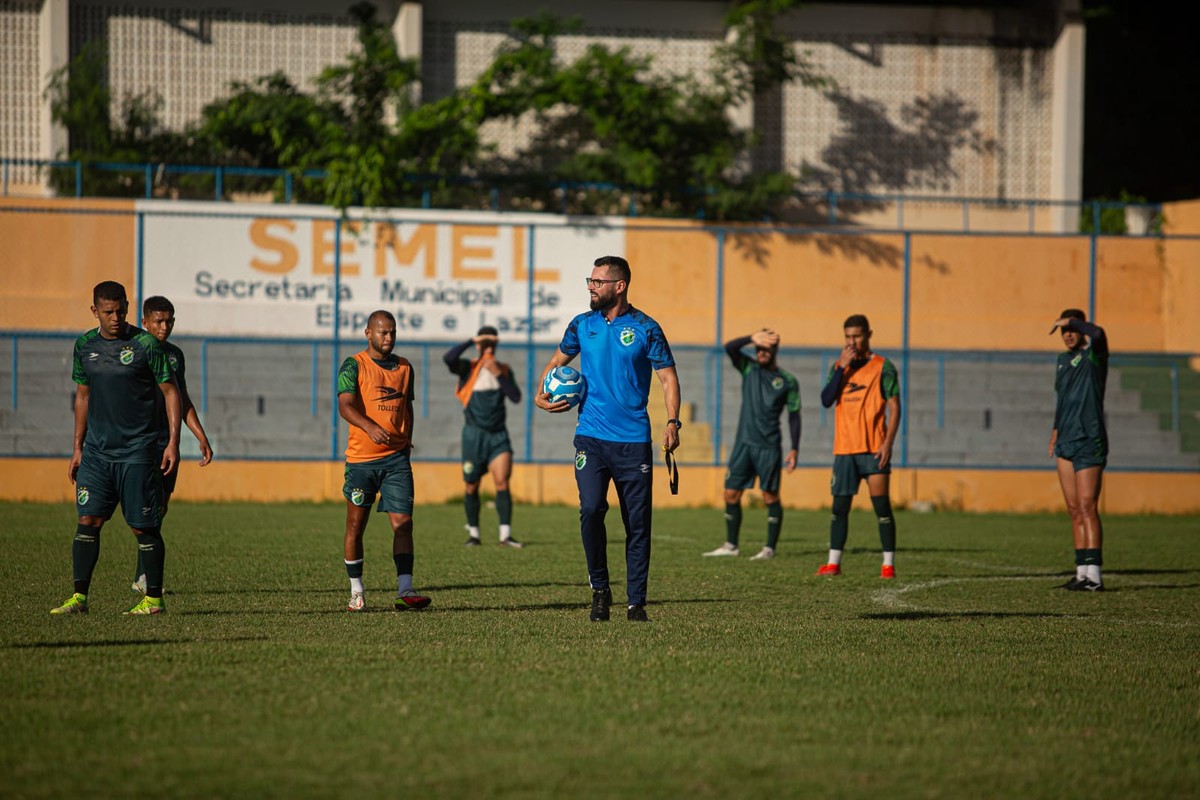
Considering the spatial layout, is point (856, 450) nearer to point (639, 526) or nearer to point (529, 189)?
point (639, 526)

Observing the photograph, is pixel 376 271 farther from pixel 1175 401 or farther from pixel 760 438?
pixel 1175 401

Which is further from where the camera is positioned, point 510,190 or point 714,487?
point 510,190

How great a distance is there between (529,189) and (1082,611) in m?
19.7

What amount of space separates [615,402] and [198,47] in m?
24.0

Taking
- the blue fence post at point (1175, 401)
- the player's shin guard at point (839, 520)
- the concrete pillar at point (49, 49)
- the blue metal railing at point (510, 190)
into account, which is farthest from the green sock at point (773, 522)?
the concrete pillar at point (49, 49)

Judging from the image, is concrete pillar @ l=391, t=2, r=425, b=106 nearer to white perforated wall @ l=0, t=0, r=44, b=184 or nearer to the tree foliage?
the tree foliage

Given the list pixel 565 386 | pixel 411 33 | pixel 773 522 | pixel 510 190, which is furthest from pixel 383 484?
pixel 411 33

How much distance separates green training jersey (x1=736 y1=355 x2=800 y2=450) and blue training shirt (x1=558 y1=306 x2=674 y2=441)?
18.8ft

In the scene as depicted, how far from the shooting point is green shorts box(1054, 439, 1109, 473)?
1101 cm

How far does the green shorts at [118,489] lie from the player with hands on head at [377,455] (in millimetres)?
1177

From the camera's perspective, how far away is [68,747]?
5.08 metres

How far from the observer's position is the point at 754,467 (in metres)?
14.0

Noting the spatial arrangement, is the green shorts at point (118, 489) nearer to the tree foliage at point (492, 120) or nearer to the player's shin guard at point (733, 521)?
the player's shin guard at point (733, 521)

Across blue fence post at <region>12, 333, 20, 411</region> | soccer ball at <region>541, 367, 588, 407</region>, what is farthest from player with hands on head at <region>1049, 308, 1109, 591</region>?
blue fence post at <region>12, 333, 20, 411</region>
